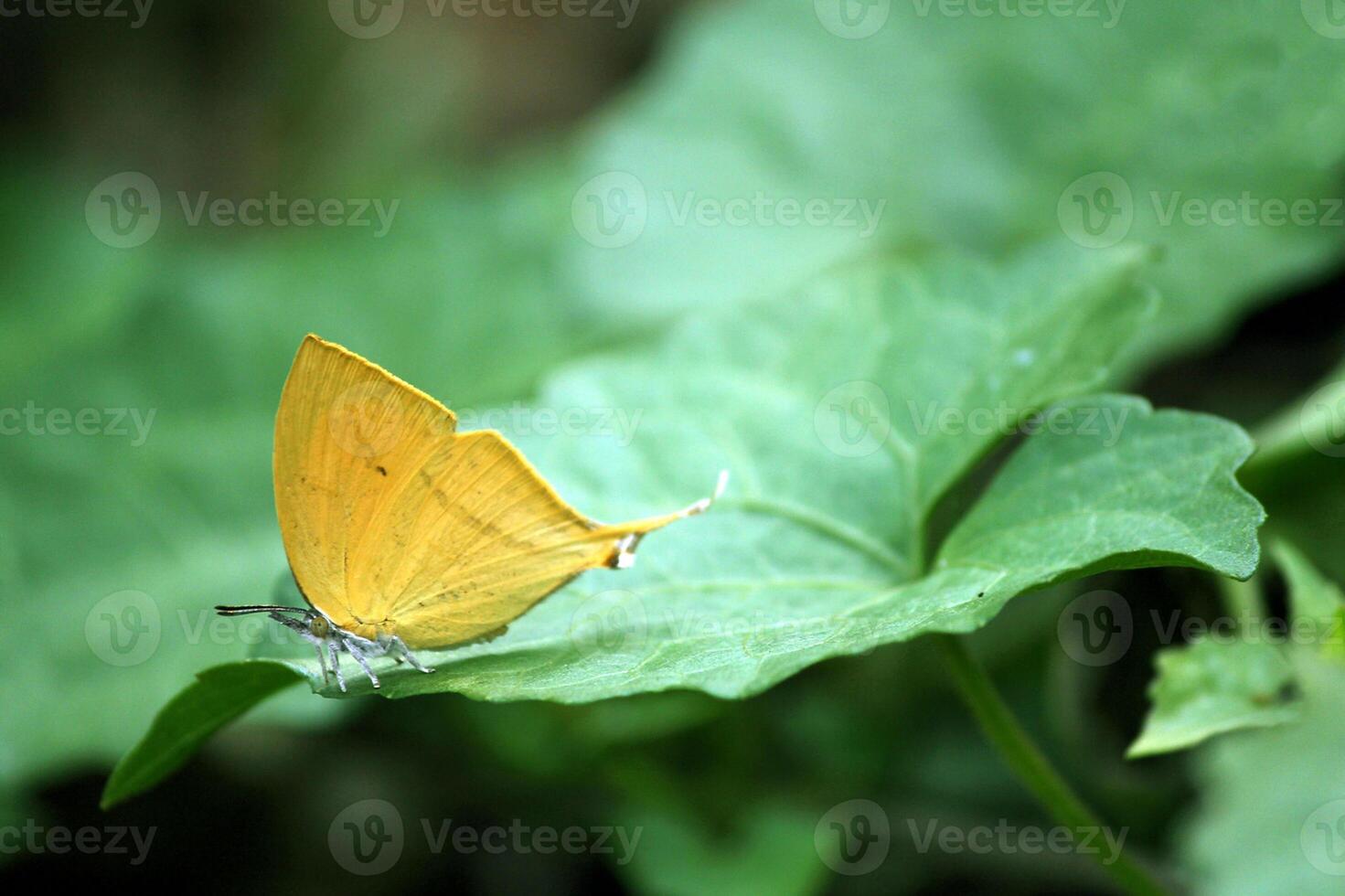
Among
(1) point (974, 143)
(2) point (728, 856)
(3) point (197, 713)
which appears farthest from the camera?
(1) point (974, 143)

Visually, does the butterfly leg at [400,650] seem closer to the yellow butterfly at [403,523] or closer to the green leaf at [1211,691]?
the yellow butterfly at [403,523]

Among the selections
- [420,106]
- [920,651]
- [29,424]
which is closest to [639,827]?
[920,651]

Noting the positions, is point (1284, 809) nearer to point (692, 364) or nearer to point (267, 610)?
point (692, 364)

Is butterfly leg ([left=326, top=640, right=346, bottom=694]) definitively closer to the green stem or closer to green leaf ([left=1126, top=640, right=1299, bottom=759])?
the green stem

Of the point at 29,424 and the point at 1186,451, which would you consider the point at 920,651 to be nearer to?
the point at 1186,451

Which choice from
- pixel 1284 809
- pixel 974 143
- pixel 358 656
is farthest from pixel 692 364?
pixel 974 143

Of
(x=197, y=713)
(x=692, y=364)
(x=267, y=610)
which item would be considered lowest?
(x=197, y=713)
